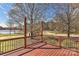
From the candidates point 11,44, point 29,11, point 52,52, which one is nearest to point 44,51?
point 52,52

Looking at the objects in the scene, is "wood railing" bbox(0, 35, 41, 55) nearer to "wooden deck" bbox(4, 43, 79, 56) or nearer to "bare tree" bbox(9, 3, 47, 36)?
"wooden deck" bbox(4, 43, 79, 56)

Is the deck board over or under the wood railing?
Result: under

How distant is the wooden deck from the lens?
2.67 meters

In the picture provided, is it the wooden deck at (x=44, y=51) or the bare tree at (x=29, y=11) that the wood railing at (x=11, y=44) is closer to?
the wooden deck at (x=44, y=51)

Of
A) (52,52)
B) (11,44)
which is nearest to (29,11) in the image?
(11,44)

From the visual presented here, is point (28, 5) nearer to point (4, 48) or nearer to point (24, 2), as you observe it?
point (24, 2)

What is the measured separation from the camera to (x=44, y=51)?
271cm

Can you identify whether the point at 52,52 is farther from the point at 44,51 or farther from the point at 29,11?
the point at 29,11

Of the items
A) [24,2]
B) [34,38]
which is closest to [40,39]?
[34,38]

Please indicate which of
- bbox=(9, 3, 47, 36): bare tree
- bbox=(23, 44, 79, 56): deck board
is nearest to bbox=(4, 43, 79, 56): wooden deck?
bbox=(23, 44, 79, 56): deck board

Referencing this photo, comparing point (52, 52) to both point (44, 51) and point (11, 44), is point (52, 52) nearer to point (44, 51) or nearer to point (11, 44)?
point (44, 51)

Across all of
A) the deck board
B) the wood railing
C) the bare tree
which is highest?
the bare tree

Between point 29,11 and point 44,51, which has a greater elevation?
point 29,11

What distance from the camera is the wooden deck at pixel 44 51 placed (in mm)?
2667
